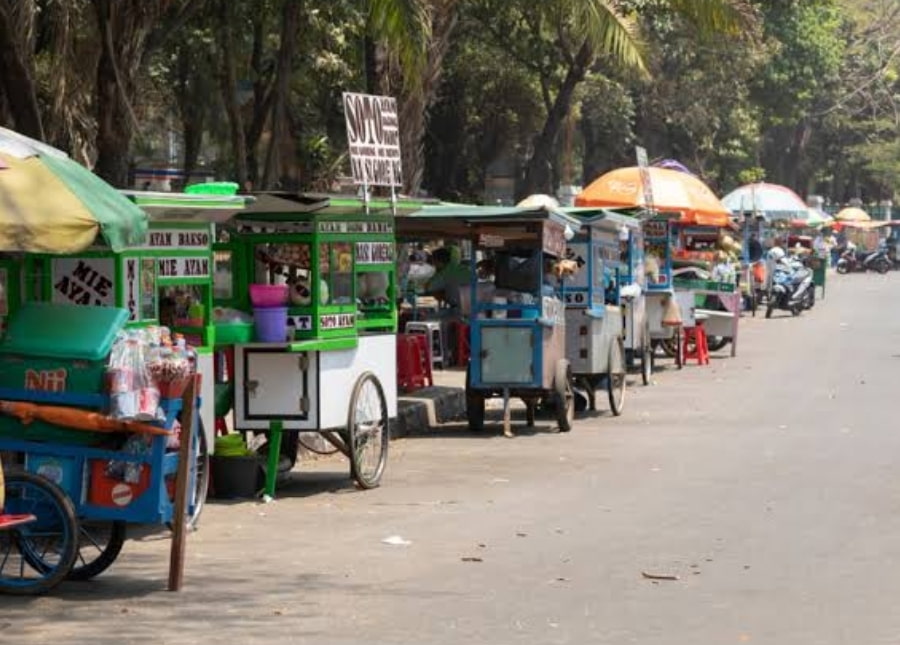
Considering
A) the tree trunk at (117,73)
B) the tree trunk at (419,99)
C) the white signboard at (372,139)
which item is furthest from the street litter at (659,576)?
the tree trunk at (419,99)

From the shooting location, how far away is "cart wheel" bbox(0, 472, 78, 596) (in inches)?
319

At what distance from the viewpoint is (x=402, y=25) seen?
15141mm

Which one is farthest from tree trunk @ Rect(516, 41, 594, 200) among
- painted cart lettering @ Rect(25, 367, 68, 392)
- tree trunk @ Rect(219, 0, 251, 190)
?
painted cart lettering @ Rect(25, 367, 68, 392)

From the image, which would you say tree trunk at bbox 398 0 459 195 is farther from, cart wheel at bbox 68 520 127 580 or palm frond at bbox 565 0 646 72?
cart wheel at bbox 68 520 127 580

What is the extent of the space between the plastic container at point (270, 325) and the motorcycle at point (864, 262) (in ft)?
210

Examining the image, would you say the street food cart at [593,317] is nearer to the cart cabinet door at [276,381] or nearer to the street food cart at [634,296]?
the street food cart at [634,296]

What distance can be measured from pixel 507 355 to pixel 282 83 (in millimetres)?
10402

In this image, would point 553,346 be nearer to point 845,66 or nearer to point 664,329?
point 664,329

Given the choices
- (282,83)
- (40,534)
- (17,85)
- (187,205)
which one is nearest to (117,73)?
(17,85)

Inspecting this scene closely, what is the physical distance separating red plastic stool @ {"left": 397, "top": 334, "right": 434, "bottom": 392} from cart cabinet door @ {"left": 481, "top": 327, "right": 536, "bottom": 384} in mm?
2632

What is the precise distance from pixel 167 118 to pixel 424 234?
75.9 feet

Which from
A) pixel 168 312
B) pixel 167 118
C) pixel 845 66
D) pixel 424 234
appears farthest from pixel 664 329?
pixel 845 66

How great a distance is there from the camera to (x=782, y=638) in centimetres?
730

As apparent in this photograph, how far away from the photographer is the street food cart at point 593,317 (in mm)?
17375
